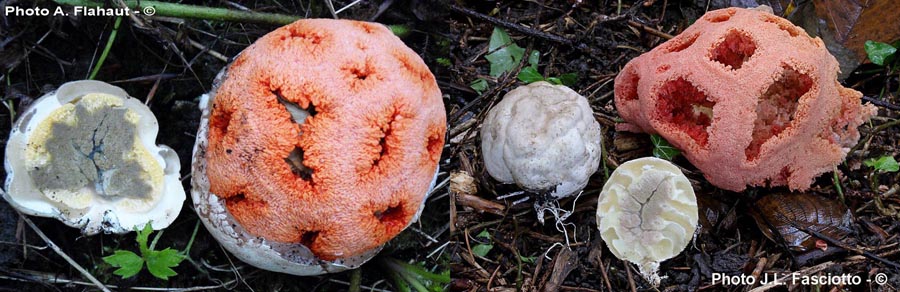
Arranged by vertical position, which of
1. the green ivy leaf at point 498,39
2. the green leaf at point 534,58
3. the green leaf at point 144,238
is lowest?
the green leaf at point 144,238

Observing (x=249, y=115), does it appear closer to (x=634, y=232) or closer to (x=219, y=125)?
(x=219, y=125)

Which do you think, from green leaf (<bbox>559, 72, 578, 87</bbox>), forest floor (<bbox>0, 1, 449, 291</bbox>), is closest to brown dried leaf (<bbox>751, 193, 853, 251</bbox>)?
green leaf (<bbox>559, 72, 578, 87</bbox>)

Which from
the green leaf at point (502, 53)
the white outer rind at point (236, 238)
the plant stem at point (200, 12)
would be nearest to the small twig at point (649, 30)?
the green leaf at point (502, 53)

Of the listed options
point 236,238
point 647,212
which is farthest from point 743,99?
point 236,238

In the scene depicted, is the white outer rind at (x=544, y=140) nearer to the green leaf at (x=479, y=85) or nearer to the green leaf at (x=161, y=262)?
A: the green leaf at (x=479, y=85)

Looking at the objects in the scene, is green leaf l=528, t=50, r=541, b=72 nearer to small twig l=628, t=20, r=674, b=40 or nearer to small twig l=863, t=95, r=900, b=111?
small twig l=628, t=20, r=674, b=40

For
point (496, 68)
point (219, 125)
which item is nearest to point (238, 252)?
point (219, 125)
